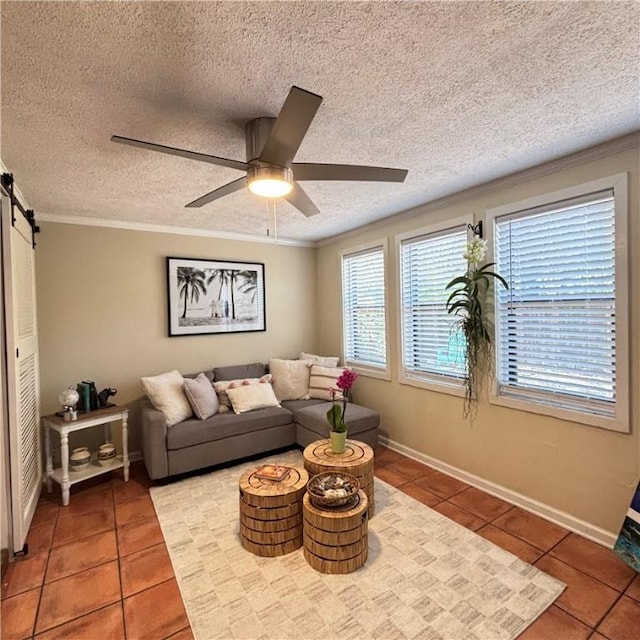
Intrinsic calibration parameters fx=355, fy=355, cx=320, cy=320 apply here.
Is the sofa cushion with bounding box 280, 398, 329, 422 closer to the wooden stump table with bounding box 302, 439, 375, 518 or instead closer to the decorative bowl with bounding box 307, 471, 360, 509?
the wooden stump table with bounding box 302, 439, 375, 518

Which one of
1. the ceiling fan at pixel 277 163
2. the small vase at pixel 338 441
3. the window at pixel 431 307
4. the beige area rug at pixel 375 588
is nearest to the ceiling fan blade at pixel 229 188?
the ceiling fan at pixel 277 163

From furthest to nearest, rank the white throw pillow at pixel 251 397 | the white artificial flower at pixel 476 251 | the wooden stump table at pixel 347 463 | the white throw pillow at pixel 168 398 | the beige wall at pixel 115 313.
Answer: the white throw pillow at pixel 251 397, the beige wall at pixel 115 313, the white throw pillow at pixel 168 398, the white artificial flower at pixel 476 251, the wooden stump table at pixel 347 463

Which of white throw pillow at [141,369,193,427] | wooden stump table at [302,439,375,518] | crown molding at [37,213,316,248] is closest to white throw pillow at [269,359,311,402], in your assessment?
white throw pillow at [141,369,193,427]

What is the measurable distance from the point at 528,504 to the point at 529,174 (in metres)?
2.45

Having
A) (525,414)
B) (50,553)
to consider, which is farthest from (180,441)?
(525,414)

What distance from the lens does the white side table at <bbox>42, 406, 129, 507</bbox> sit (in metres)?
2.84

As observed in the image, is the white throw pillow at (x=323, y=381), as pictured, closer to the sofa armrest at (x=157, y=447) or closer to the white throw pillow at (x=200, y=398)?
the white throw pillow at (x=200, y=398)

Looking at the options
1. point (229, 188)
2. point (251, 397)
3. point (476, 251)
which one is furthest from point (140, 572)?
point (476, 251)

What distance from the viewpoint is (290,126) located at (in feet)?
4.68

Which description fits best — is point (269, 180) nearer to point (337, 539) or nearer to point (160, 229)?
point (337, 539)

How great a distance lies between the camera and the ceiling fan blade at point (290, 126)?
1260mm

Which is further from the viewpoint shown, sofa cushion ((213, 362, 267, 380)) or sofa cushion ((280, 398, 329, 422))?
sofa cushion ((213, 362, 267, 380))

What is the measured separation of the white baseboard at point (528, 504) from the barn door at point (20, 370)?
125 inches

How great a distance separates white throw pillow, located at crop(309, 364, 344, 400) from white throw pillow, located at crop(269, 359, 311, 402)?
0.08 meters
